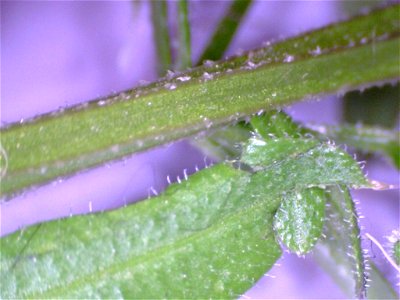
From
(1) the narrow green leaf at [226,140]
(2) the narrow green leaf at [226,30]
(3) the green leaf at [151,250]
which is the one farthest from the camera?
(2) the narrow green leaf at [226,30]

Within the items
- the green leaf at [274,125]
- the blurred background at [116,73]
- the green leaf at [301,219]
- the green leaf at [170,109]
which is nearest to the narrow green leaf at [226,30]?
the blurred background at [116,73]

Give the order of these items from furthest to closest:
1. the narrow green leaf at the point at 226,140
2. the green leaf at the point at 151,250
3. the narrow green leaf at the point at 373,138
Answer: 1. the narrow green leaf at the point at 373,138
2. the narrow green leaf at the point at 226,140
3. the green leaf at the point at 151,250

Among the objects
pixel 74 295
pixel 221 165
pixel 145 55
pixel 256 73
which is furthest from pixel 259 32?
pixel 74 295

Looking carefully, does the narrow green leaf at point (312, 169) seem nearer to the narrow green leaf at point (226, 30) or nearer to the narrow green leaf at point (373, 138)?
the narrow green leaf at point (373, 138)

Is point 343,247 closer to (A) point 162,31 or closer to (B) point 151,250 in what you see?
(B) point 151,250

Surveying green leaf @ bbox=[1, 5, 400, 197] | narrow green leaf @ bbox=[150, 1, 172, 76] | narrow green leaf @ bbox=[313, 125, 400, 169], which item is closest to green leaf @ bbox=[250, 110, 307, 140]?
green leaf @ bbox=[1, 5, 400, 197]

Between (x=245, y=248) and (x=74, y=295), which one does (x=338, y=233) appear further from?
(x=74, y=295)
